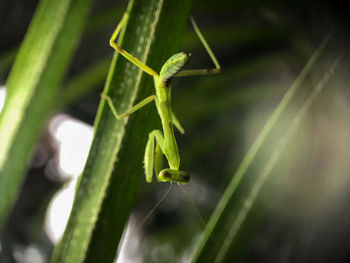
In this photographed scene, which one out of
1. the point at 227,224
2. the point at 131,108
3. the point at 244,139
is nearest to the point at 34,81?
the point at 131,108

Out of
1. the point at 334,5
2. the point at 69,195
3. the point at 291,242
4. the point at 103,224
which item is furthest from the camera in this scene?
the point at 69,195

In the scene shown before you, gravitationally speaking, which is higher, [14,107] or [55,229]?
[14,107]

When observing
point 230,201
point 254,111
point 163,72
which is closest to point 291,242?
point 230,201

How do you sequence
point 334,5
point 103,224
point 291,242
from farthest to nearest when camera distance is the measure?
point 291,242 → point 334,5 → point 103,224

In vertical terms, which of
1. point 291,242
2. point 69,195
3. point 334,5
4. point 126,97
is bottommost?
point 69,195

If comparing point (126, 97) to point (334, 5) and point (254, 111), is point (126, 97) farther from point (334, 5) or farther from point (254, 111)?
point (254, 111)

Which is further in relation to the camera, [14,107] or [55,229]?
[55,229]
